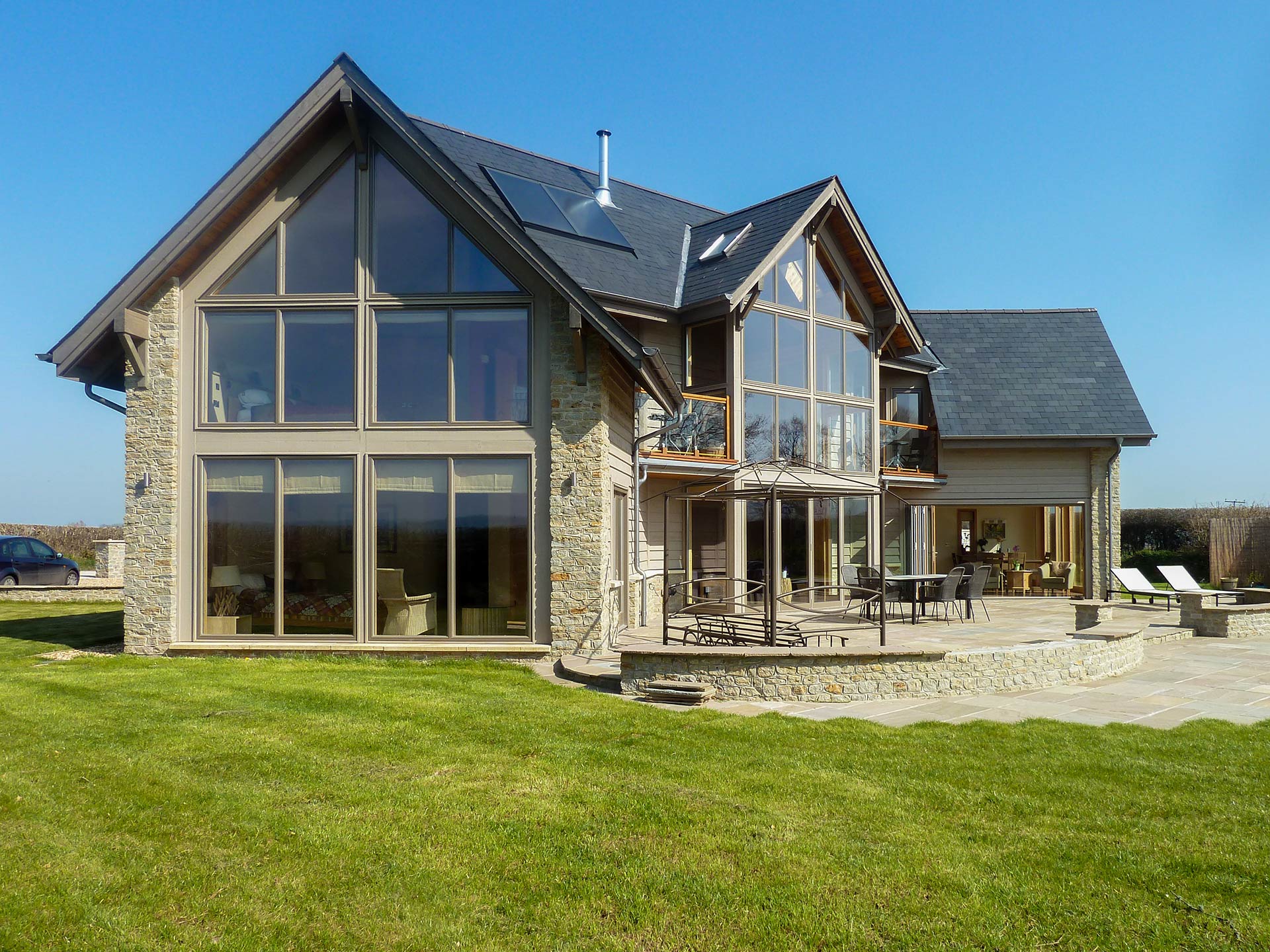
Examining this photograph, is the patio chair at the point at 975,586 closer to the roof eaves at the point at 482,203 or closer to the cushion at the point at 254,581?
the roof eaves at the point at 482,203

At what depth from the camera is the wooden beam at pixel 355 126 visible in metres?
10.9

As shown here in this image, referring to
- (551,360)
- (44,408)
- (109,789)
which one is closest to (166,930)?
(109,789)

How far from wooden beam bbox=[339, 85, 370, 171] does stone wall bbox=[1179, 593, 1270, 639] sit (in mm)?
13774

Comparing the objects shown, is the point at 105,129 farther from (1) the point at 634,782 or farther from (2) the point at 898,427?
(2) the point at 898,427

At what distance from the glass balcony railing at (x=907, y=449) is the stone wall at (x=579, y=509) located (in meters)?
9.26

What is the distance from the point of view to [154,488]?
446 inches

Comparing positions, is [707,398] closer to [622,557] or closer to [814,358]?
[814,358]

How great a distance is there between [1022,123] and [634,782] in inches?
490

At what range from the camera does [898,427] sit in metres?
19.5

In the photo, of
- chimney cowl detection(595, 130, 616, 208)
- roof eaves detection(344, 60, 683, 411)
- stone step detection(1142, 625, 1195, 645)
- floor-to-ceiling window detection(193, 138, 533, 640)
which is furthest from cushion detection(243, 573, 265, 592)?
stone step detection(1142, 625, 1195, 645)

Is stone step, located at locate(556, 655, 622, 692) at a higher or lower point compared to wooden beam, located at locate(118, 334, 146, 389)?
lower

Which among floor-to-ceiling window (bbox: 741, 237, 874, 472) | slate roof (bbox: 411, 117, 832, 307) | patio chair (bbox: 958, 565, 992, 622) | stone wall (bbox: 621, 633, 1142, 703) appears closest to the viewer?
stone wall (bbox: 621, 633, 1142, 703)

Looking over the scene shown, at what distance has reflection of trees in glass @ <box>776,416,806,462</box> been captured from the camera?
1611 cm

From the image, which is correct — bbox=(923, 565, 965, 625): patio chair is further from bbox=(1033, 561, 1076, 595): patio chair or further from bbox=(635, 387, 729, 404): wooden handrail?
bbox=(1033, 561, 1076, 595): patio chair
